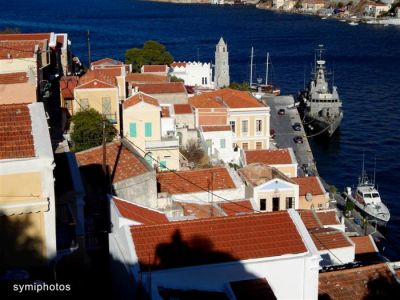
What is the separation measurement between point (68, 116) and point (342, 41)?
61.9 m

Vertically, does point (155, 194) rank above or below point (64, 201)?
below

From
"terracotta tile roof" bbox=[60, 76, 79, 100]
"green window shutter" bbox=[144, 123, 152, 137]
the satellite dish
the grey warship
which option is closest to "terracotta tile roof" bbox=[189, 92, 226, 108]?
"green window shutter" bbox=[144, 123, 152, 137]

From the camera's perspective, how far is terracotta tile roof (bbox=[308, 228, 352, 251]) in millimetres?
11922

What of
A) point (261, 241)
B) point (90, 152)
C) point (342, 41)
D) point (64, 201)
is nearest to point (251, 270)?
point (261, 241)

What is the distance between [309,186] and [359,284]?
981 cm

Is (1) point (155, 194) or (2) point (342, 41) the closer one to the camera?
(1) point (155, 194)

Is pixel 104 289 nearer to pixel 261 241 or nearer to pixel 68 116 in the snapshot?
pixel 261 241

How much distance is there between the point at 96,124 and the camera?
55.0 feet

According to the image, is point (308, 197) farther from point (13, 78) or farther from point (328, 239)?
point (13, 78)

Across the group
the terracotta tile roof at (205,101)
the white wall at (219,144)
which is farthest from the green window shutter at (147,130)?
the terracotta tile roof at (205,101)

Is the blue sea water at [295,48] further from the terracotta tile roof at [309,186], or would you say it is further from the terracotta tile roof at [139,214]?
the terracotta tile roof at [139,214]

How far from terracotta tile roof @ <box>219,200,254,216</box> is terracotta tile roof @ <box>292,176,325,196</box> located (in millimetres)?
5107

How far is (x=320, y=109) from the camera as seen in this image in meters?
35.6

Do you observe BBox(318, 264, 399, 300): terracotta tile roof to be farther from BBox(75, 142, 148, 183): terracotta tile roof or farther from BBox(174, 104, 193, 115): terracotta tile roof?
BBox(174, 104, 193, 115): terracotta tile roof
